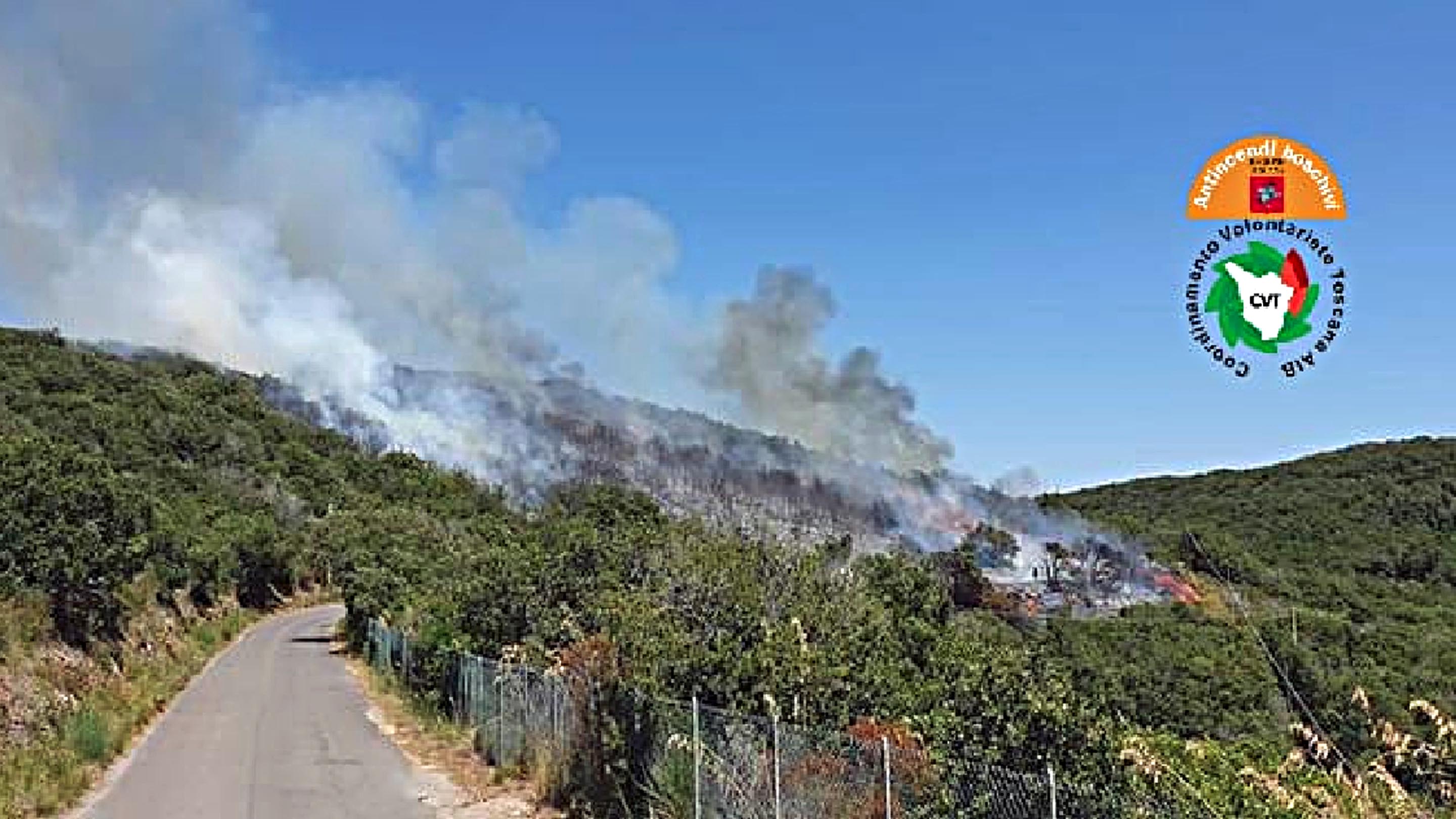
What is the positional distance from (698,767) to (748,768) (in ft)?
2.75

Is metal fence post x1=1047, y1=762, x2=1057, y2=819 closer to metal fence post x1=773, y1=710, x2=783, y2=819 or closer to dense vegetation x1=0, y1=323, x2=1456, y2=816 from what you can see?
dense vegetation x1=0, y1=323, x2=1456, y2=816

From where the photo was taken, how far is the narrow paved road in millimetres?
15469

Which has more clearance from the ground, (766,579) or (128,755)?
(766,579)

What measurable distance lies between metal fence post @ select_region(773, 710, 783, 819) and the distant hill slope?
79.4ft

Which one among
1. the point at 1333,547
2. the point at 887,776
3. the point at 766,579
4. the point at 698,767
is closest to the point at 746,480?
the point at 1333,547

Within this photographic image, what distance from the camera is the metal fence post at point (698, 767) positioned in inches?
441

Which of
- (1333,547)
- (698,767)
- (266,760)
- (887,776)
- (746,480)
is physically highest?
(746,480)

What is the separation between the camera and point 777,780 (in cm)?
980

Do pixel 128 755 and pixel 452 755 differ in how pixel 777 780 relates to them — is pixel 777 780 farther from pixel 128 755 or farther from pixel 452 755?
pixel 128 755

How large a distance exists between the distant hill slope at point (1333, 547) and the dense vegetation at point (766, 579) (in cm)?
29

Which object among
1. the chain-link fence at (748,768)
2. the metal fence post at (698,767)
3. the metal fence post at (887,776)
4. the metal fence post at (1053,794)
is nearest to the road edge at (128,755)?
the chain-link fence at (748,768)

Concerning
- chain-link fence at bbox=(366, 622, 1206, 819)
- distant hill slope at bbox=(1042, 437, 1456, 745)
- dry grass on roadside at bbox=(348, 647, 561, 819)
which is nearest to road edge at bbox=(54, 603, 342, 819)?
dry grass on roadside at bbox=(348, 647, 561, 819)

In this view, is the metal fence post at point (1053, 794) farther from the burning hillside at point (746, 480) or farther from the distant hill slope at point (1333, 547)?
the distant hill slope at point (1333, 547)

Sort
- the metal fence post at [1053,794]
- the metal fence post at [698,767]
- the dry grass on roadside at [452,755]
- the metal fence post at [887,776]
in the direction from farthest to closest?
the dry grass on roadside at [452,755] → the metal fence post at [698,767] → the metal fence post at [887,776] → the metal fence post at [1053,794]
